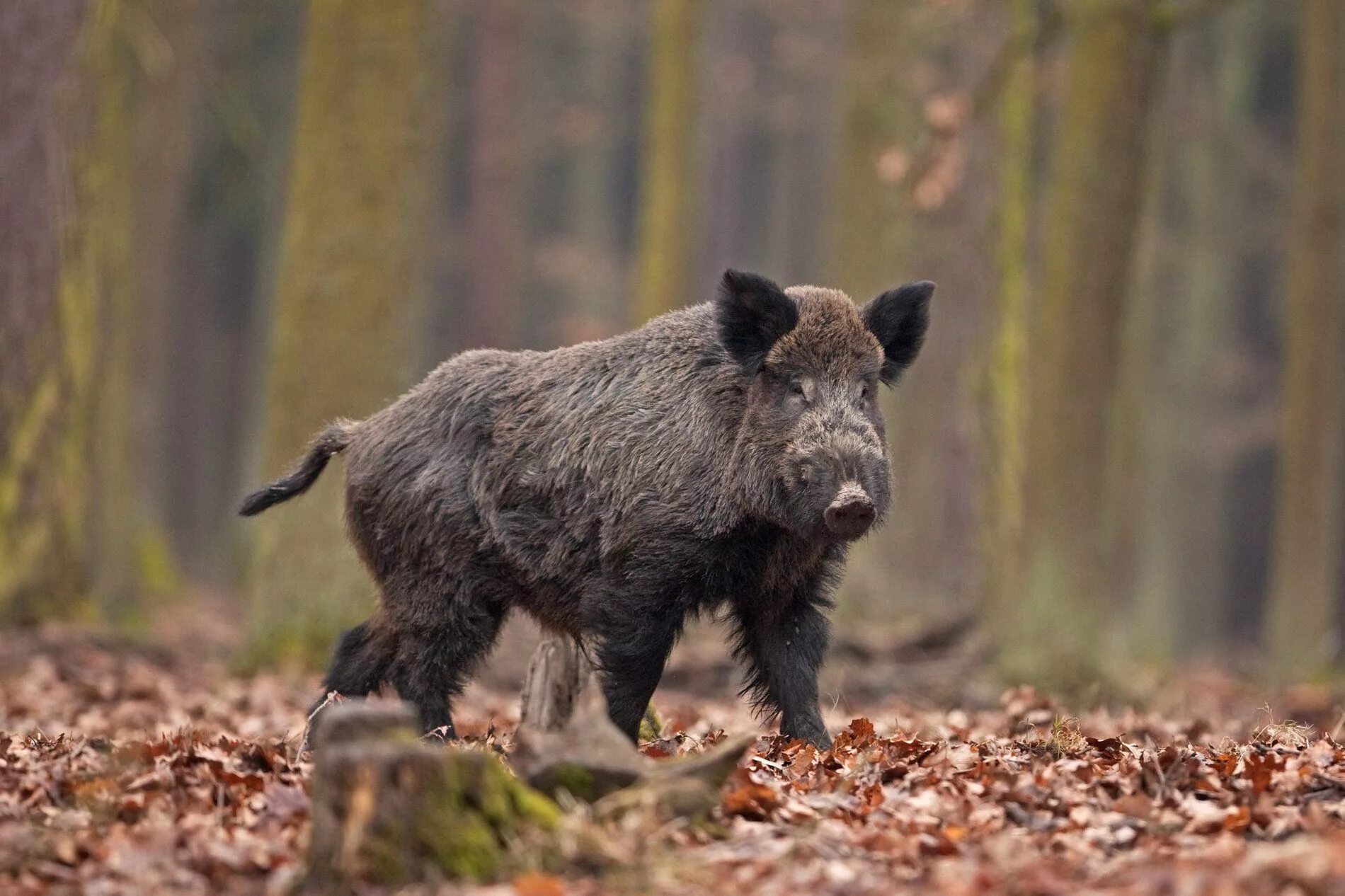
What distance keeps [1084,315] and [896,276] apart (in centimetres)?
412

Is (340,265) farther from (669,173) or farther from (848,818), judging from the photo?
(669,173)

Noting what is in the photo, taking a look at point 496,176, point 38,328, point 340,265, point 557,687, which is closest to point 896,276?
point 340,265

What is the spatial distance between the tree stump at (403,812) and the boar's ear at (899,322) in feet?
11.4

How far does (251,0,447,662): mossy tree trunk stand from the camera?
41.9 feet

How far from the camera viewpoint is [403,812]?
16.1ft

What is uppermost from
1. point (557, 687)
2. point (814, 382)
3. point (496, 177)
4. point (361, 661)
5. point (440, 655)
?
point (496, 177)

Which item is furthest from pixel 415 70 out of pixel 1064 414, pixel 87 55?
pixel 1064 414

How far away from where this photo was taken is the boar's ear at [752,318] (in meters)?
7.54

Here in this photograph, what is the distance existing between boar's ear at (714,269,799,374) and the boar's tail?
2.28m

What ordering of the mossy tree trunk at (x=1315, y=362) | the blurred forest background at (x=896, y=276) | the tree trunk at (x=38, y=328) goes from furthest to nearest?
1. the mossy tree trunk at (x=1315, y=362)
2. the blurred forest background at (x=896, y=276)
3. the tree trunk at (x=38, y=328)

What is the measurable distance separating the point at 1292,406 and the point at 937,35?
5.74m

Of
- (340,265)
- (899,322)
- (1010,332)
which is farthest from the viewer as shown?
(1010,332)

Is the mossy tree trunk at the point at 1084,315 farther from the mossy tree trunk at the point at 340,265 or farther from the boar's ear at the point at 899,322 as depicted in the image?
the boar's ear at the point at 899,322

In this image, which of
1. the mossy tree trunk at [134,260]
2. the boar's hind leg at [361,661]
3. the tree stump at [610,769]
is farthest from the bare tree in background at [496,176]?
the tree stump at [610,769]
